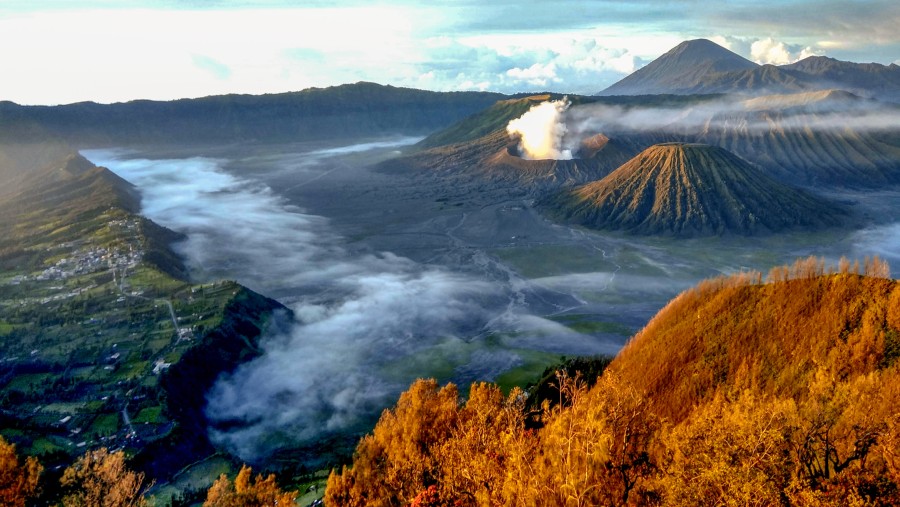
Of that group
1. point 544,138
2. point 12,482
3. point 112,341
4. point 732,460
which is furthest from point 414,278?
point 544,138

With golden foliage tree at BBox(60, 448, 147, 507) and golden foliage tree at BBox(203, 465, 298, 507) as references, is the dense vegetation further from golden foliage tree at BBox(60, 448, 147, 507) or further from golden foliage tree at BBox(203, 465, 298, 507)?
golden foliage tree at BBox(60, 448, 147, 507)

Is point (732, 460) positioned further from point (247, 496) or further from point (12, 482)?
point (12, 482)

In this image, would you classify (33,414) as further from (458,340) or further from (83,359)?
(458,340)

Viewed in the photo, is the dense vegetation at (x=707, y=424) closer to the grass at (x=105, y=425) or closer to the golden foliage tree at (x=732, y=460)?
the golden foliage tree at (x=732, y=460)

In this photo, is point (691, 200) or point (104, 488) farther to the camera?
point (691, 200)

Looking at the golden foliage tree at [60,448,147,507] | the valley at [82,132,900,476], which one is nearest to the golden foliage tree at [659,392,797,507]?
the golden foliage tree at [60,448,147,507]

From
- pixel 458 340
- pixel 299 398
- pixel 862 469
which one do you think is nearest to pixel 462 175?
pixel 458 340
